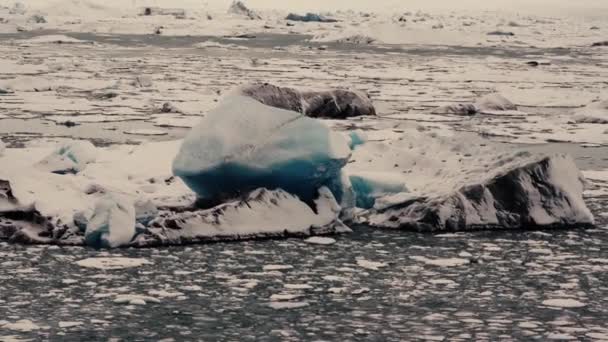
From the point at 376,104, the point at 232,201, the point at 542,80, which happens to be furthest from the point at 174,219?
the point at 542,80

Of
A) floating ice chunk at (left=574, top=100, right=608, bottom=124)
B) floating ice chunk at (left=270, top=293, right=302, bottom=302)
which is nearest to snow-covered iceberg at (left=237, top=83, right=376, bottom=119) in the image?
floating ice chunk at (left=574, top=100, right=608, bottom=124)

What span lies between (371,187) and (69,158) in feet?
6.27

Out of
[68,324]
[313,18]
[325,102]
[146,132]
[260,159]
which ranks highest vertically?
[260,159]

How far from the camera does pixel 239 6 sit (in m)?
47.8

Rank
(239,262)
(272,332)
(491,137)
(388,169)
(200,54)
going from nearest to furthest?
(272,332)
(239,262)
(388,169)
(491,137)
(200,54)

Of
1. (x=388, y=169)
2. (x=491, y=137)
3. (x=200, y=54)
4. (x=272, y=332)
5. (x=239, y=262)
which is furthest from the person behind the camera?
(x=200, y=54)

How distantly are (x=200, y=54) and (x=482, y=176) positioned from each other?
54.9 ft

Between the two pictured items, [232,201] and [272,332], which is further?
[232,201]

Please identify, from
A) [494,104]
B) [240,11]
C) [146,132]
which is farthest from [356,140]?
[240,11]

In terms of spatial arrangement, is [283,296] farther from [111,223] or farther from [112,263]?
[111,223]

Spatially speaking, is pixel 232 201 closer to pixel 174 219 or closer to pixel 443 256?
pixel 174 219

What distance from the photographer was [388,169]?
592cm

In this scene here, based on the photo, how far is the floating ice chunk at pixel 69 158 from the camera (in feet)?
19.8

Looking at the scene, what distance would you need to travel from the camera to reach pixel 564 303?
3510mm
